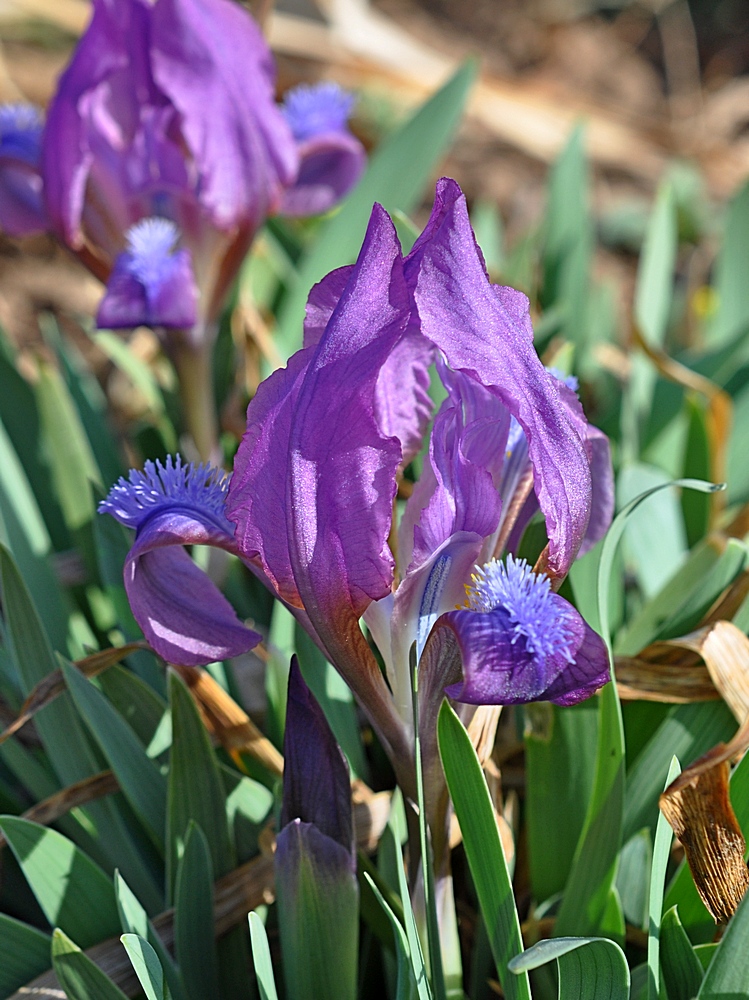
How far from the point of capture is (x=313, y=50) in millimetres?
2574

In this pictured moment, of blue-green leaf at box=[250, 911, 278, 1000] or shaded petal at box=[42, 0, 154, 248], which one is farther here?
shaded petal at box=[42, 0, 154, 248]

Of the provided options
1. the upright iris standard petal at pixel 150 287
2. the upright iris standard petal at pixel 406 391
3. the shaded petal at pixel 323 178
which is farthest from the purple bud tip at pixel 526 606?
the shaded petal at pixel 323 178

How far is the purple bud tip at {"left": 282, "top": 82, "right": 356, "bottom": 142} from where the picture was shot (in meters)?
1.17

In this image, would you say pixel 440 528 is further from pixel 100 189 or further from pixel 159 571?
pixel 100 189

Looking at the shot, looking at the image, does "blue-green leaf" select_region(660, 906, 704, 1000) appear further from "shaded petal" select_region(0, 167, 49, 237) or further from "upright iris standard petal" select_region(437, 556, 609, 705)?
"shaded petal" select_region(0, 167, 49, 237)

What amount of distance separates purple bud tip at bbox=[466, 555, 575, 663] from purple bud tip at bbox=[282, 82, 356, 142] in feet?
2.57

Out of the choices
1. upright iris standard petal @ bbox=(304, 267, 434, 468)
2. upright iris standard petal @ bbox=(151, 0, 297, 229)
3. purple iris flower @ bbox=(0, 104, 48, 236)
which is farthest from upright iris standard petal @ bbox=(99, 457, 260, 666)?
purple iris flower @ bbox=(0, 104, 48, 236)

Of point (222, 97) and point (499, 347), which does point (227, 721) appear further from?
point (222, 97)

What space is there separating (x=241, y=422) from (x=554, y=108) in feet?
5.70

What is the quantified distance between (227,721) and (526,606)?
37 cm

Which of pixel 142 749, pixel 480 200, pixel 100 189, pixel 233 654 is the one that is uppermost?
pixel 100 189

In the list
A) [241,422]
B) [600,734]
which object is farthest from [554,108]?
[600,734]

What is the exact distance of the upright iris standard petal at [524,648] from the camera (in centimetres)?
51

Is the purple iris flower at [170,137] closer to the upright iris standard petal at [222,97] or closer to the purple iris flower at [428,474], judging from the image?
the upright iris standard petal at [222,97]
